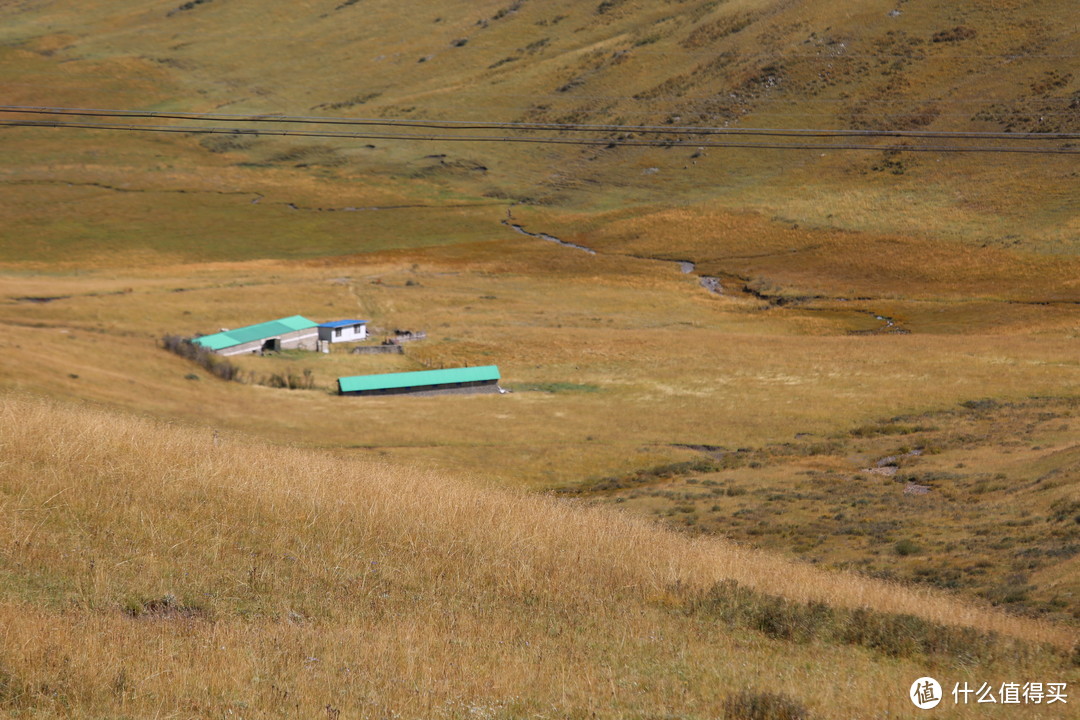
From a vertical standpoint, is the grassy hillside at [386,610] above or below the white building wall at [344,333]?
above

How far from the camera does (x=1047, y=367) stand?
66000 millimetres

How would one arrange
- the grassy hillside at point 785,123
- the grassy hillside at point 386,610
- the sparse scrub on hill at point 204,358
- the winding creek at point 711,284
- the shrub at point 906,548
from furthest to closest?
1. the grassy hillside at point 785,123
2. the winding creek at point 711,284
3. the sparse scrub on hill at point 204,358
4. the shrub at point 906,548
5. the grassy hillside at point 386,610

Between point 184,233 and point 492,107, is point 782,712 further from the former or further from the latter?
point 492,107

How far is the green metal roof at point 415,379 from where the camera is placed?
216 ft

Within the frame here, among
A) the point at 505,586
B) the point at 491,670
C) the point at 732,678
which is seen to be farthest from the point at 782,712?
the point at 505,586

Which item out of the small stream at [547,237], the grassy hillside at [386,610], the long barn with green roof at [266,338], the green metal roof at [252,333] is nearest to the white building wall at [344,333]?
the long barn with green roof at [266,338]

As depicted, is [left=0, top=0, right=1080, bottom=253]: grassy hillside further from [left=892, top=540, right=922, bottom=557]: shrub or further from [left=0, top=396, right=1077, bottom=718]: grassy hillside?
[left=0, top=396, right=1077, bottom=718]: grassy hillside

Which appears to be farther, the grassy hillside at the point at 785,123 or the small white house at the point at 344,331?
the grassy hillside at the point at 785,123

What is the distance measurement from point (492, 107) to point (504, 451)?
147652 mm

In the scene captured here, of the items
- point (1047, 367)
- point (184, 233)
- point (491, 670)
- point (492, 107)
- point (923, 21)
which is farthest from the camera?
point (492, 107)

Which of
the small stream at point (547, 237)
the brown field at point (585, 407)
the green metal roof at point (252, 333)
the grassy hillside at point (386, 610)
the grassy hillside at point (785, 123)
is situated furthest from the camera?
the small stream at point (547, 237)

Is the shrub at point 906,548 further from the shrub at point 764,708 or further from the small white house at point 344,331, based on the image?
the small white house at point 344,331

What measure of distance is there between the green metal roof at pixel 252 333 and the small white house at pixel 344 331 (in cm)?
114

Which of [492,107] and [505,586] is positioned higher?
[492,107]
